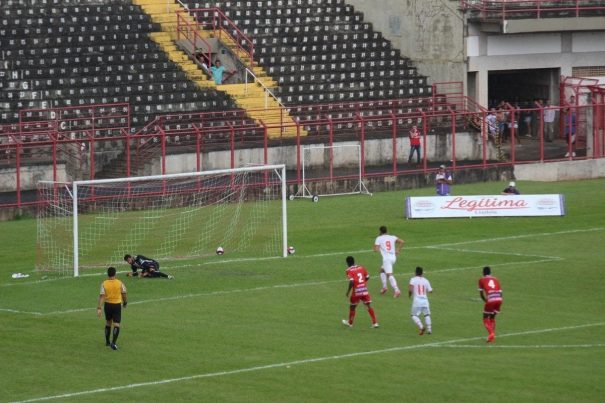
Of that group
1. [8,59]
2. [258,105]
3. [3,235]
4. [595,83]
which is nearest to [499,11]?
[595,83]

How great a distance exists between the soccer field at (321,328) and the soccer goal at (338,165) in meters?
7.08

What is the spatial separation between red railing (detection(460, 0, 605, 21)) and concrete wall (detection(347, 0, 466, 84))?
3.25ft

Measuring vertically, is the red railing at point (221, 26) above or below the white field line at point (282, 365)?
above

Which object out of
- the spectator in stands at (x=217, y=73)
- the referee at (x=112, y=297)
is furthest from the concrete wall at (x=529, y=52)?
the referee at (x=112, y=297)

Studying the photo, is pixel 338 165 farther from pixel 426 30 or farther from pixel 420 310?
pixel 420 310

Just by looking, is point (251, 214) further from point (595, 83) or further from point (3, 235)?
point (595, 83)

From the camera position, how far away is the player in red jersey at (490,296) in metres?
29.7

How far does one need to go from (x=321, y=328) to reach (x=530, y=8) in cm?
3504

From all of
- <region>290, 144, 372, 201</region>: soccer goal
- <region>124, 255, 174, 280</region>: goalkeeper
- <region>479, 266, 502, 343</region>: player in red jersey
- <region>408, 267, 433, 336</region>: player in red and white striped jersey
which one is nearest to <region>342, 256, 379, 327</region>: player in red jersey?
<region>408, 267, 433, 336</region>: player in red and white striped jersey

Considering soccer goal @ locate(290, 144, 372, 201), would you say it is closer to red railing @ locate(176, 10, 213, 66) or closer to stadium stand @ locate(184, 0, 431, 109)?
stadium stand @ locate(184, 0, 431, 109)

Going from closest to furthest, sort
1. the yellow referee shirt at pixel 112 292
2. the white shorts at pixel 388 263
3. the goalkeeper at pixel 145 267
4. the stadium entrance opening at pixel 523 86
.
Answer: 1. the yellow referee shirt at pixel 112 292
2. the white shorts at pixel 388 263
3. the goalkeeper at pixel 145 267
4. the stadium entrance opening at pixel 523 86

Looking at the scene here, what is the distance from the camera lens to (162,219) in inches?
1795

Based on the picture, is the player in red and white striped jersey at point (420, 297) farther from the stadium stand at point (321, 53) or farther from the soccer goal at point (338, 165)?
the stadium stand at point (321, 53)

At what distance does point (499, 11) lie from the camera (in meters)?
63.0
